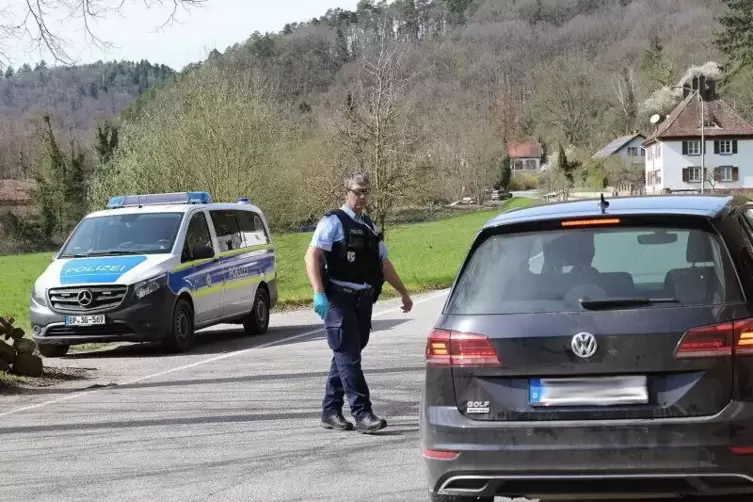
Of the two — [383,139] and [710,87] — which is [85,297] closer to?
[383,139]

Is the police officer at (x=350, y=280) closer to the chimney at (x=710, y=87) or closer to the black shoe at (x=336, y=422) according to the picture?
the black shoe at (x=336, y=422)

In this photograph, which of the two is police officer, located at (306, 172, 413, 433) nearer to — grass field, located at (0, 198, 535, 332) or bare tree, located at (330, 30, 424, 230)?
grass field, located at (0, 198, 535, 332)

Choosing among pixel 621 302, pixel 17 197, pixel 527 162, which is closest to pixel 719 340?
pixel 621 302

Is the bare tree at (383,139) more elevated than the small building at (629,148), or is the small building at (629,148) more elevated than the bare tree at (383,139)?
the bare tree at (383,139)

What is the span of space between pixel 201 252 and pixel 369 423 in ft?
25.9

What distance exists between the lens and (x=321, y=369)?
12.5 meters

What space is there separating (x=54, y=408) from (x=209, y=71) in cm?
3048

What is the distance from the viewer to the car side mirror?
15.7 metres

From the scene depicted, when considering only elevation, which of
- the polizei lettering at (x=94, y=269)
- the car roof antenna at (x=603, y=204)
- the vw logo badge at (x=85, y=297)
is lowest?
the vw logo badge at (x=85, y=297)

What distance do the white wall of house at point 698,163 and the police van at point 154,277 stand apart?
280 feet

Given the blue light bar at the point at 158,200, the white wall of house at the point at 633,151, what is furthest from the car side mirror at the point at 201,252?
the white wall of house at the point at 633,151

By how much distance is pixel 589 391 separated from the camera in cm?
504

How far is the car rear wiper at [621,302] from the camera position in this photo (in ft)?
16.6

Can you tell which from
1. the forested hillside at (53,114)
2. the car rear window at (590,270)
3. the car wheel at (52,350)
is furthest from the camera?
the forested hillside at (53,114)
